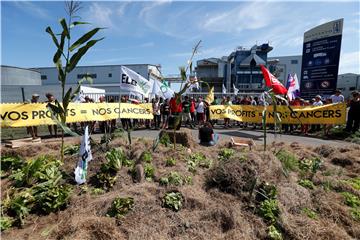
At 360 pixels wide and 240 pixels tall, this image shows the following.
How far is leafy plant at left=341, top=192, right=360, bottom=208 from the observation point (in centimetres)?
387

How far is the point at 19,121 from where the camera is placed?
8.41m

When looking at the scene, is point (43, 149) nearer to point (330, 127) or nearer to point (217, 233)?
point (217, 233)

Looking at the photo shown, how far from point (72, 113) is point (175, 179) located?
23.6 ft

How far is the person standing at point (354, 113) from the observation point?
9.63 meters

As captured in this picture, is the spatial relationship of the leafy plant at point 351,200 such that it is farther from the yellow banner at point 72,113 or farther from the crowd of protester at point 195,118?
the yellow banner at point 72,113

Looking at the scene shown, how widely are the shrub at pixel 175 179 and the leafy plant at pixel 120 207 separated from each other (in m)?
0.92

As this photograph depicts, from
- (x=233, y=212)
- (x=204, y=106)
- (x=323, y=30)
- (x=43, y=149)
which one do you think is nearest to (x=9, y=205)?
(x=43, y=149)

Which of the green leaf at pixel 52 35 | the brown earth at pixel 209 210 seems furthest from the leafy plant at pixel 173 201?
the green leaf at pixel 52 35

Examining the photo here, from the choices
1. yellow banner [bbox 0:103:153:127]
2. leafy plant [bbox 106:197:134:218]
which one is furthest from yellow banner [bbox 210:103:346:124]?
leafy plant [bbox 106:197:134:218]

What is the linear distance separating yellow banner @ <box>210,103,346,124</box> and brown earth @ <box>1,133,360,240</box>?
6234mm

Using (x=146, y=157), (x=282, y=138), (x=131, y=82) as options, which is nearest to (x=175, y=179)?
(x=146, y=157)

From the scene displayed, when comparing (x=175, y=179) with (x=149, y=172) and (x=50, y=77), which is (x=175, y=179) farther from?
(x=50, y=77)

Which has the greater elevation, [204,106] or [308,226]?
[204,106]

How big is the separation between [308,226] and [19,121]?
9.50 metres
